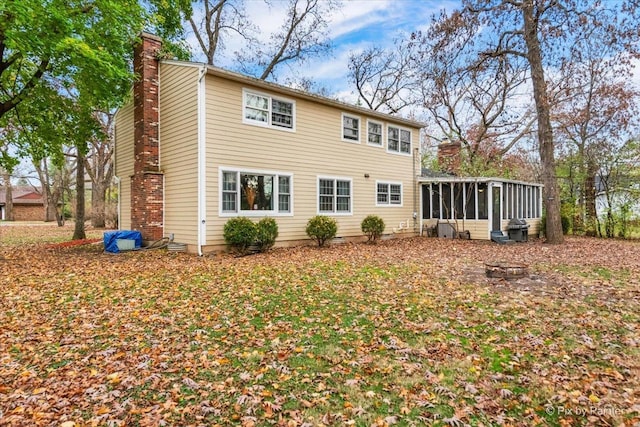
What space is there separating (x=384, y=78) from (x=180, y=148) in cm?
1978

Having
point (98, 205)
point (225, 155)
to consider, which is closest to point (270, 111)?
point (225, 155)

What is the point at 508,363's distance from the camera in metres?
3.72

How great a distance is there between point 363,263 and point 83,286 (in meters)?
6.40

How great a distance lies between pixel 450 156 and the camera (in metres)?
21.0

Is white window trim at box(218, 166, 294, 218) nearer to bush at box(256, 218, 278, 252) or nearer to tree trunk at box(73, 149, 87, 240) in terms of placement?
bush at box(256, 218, 278, 252)

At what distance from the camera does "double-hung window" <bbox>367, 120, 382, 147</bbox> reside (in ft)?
51.9

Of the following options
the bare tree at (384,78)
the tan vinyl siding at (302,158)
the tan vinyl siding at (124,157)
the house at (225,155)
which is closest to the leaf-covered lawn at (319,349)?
the house at (225,155)

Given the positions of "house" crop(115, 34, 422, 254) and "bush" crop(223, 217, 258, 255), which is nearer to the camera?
"bush" crop(223, 217, 258, 255)

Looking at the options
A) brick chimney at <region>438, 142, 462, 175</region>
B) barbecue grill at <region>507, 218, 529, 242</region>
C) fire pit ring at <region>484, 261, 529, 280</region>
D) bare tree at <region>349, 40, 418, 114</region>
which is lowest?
fire pit ring at <region>484, 261, 529, 280</region>

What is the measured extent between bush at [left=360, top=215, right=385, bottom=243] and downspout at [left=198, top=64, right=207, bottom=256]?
6.62 meters

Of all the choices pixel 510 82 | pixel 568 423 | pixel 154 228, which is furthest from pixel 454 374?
pixel 510 82

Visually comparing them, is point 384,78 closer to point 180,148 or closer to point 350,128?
point 350,128

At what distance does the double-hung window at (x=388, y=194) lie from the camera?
1622 centimetres

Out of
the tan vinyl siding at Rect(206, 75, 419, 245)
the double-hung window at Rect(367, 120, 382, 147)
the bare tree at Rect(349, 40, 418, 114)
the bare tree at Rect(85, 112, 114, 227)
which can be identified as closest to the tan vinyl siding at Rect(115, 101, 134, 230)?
the tan vinyl siding at Rect(206, 75, 419, 245)
